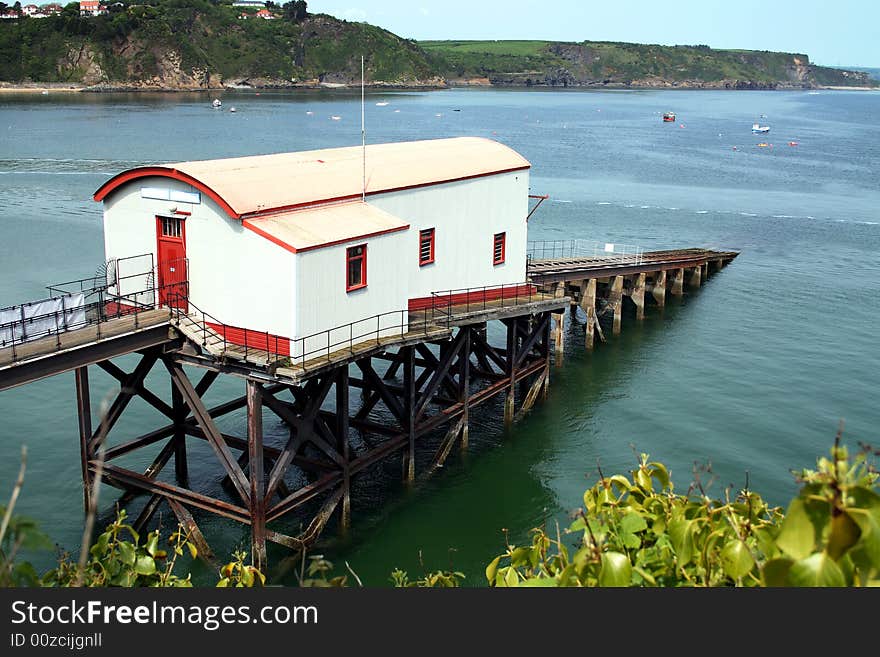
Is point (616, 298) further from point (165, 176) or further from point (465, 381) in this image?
point (165, 176)

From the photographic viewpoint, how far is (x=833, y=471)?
6141mm

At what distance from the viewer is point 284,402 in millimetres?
30578

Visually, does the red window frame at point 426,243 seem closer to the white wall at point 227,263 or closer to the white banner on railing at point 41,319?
the white wall at point 227,263

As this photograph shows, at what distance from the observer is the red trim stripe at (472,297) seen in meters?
30.9

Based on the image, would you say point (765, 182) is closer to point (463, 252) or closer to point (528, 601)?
point (463, 252)

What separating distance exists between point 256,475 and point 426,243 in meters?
9.73

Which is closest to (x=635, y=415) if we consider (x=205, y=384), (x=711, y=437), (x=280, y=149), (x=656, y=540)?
(x=711, y=437)

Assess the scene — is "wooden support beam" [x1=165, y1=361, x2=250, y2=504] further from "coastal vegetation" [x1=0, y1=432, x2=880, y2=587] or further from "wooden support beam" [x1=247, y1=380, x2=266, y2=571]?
"coastal vegetation" [x1=0, y1=432, x2=880, y2=587]

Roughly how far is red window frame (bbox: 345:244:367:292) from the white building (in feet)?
0.13

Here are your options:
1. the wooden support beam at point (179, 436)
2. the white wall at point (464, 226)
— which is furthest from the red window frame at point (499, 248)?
the wooden support beam at point (179, 436)

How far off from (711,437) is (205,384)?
17.3m

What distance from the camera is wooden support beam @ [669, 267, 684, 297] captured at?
5641 centimetres

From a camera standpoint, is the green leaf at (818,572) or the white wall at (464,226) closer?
the green leaf at (818,572)

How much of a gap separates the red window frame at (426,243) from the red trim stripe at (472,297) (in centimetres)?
113
